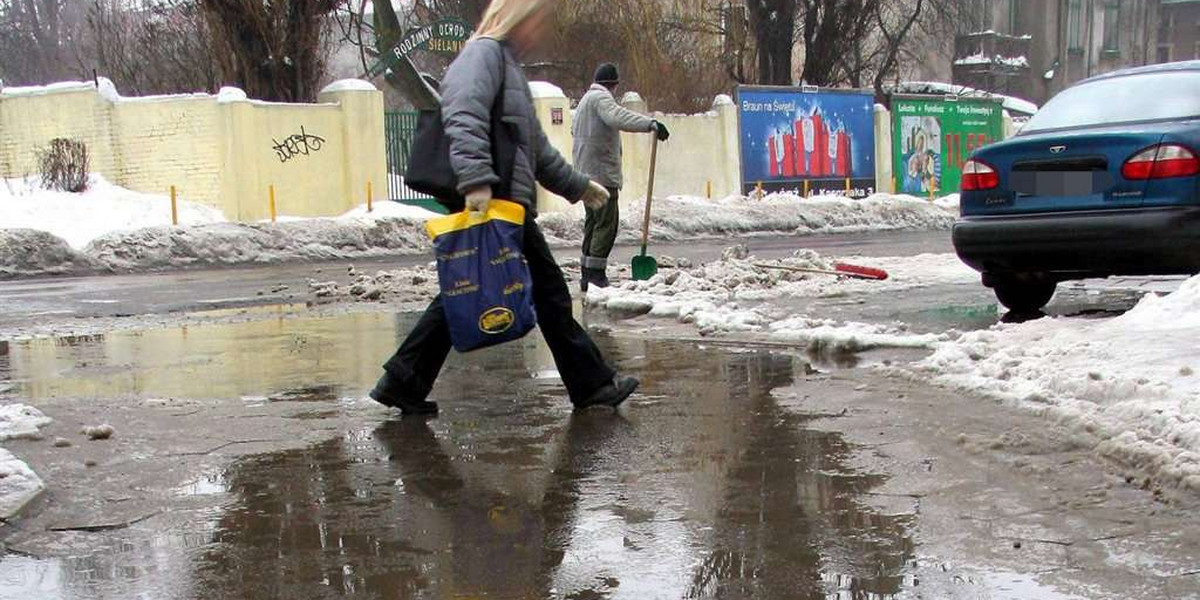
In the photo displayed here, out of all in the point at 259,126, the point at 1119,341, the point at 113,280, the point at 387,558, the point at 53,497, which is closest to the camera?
the point at 387,558

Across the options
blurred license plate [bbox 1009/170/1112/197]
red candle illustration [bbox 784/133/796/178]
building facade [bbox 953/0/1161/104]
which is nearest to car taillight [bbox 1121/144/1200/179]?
blurred license plate [bbox 1009/170/1112/197]

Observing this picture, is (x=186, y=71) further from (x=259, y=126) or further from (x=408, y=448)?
(x=408, y=448)

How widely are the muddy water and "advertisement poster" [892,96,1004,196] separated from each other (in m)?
27.1

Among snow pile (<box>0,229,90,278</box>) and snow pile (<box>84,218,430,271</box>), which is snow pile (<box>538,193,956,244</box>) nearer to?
snow pile (<box>84,218,430,271</box>)

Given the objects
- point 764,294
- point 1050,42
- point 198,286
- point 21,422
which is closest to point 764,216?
point 198,286

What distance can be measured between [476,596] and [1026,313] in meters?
5.90

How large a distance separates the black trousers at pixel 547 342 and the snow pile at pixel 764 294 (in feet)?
6.02

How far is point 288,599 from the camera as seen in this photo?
9.92ft

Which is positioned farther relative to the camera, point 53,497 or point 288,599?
point 53,497

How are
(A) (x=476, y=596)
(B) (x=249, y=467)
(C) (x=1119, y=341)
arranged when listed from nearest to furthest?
1. (A) (x=476, y=596)
2. (B) (x=249, y=467)
3. (C) (x=1119, y=341)

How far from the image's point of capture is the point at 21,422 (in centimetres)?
494

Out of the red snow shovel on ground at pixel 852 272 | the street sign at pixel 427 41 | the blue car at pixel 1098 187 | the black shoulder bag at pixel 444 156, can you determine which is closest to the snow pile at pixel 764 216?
the street sign at pixel 427 41

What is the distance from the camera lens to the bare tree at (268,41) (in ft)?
79.2

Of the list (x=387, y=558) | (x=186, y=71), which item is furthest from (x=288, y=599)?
(x=186, y=71)
